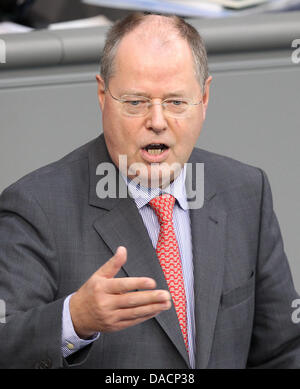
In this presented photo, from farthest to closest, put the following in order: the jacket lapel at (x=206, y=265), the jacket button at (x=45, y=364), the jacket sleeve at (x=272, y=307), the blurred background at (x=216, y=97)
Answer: the blurred background at (x=216, y=97)
the jacket sleeve at (x=272, y=307)
the jacket lapel at (x=206, y=265)
the jacket button at (x=45, y=364)

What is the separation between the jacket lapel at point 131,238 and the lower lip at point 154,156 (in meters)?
0.08

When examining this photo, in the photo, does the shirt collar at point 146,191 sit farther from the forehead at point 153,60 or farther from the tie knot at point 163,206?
the forehead at point 153,60

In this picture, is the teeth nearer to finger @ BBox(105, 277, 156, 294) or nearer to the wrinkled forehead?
the wrinkled forehead

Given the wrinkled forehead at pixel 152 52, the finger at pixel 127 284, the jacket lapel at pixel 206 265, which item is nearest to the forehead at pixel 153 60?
the wrinkled forehead at pixel 152 52

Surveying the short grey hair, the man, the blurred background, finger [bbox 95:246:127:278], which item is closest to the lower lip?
the man

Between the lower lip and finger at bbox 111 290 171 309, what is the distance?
0.85 feet

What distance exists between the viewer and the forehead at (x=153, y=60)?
55.0 inches

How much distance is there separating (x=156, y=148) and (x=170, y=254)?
6.7 inches

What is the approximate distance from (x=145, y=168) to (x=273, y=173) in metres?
0.54

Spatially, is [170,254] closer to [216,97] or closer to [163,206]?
[163,206]

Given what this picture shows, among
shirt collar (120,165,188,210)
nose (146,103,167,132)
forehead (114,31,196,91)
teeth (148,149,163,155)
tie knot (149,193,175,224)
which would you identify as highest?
forehead (114,31,196,91)

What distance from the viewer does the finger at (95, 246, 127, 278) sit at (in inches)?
48.2

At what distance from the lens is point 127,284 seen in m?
1.21

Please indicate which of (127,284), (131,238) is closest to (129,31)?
(131,238)
